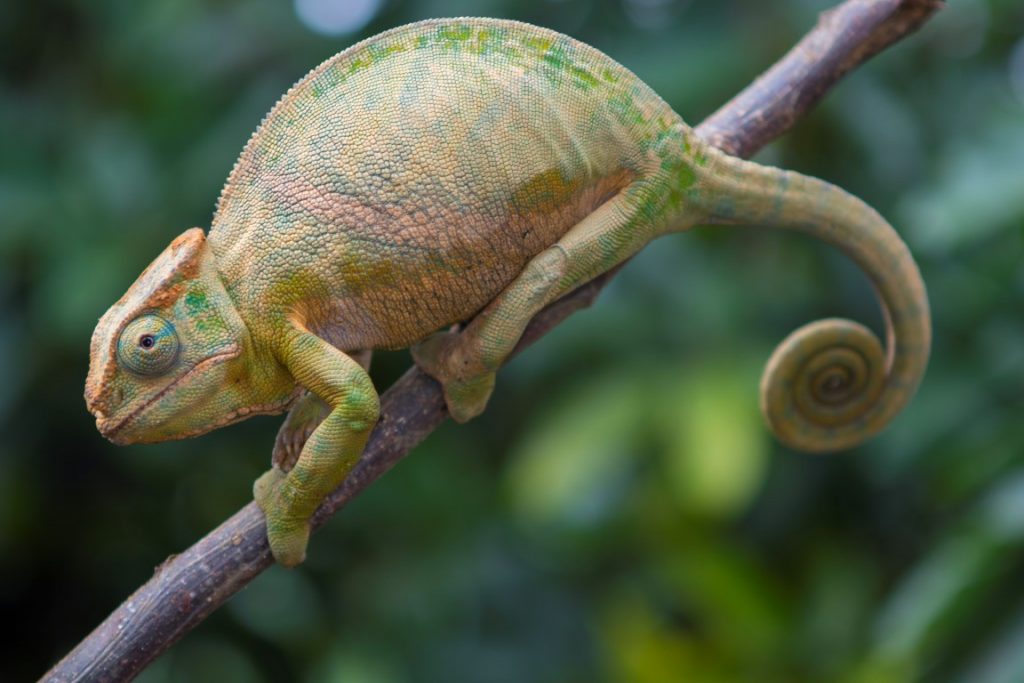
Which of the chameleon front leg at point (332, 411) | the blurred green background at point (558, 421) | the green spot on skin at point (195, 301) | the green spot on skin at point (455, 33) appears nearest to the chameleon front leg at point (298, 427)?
the chameleon front leg at point (332, 411)

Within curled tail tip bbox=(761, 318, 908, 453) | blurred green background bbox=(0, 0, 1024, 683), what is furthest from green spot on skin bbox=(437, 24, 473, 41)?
blurred green background bbox=(0, 0, 1024, 683)

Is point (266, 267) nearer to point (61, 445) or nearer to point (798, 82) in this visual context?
point (798, 82)

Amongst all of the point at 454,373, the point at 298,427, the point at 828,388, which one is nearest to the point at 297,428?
the point at 298,427

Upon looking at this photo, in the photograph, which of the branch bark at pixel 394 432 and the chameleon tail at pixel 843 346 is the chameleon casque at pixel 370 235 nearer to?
the branch bark at pixel 394 432

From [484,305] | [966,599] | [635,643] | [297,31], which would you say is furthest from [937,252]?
[297,31]

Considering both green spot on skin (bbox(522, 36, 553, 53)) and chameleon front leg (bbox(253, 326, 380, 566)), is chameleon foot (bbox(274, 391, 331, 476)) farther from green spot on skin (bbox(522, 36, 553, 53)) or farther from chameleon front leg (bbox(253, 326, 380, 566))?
green spot on skin (bbox(522, 36, 553, 53))
